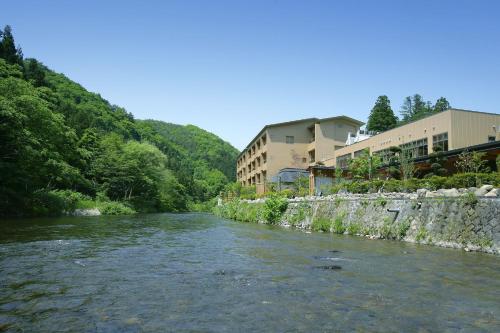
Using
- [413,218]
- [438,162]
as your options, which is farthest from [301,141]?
[413,218]

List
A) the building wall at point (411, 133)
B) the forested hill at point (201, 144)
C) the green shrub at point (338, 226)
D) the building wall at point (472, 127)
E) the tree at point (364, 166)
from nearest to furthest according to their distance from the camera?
the green shrub at point (338, 226) < the building wall at point (472, 127) < the building wall at point (411, 133) < the tree at point (364, 166) < the forested hill at point (201, 144)

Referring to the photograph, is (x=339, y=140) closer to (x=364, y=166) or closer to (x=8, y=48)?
(x=364, y=166)

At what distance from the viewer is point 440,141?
30641 millimetres

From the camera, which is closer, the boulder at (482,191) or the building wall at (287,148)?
the boulder at (482,191)

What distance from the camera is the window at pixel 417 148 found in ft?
108

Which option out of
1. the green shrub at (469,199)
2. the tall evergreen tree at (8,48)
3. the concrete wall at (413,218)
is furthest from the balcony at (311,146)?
the tall evergreen tree at (8,48)

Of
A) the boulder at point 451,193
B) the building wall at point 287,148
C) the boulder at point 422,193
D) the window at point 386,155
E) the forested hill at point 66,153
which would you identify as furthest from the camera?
the building wall at point 287,148

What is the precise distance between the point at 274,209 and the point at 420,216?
1575 centimetres

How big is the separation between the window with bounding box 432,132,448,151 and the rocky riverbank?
10.8 meters

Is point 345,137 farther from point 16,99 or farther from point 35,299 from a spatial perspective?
point 35,299

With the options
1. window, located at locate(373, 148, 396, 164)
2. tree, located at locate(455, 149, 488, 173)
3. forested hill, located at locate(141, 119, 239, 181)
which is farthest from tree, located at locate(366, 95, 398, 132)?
forested hill, located at locate(141, 119, 239, 181)

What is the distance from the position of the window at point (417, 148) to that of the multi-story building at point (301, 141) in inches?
686

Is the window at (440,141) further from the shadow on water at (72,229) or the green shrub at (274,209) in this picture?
the shadow on water at (72,229)

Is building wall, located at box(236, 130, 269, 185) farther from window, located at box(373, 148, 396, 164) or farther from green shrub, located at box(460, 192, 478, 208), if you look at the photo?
green shrub, located at box(460, 192, 478, 208)
